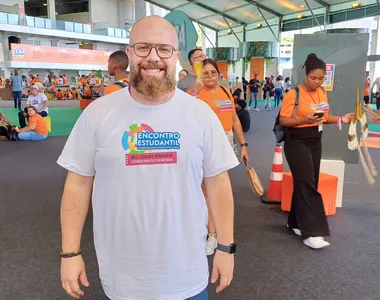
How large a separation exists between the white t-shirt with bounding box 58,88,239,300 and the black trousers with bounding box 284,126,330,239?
2132 mm

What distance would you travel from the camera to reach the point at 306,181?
3.45 meters

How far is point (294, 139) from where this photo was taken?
3.52 m

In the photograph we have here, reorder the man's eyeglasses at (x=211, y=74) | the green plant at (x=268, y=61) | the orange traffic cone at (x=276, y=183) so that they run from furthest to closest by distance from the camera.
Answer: the green plant at (x=268, y=61)
the orange traffic cone at (x=276, y=183)
the man's eyeglasses at (x=211, y=74)

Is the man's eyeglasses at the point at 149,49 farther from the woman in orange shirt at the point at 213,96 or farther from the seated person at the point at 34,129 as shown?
the seated person at the point at 34,129

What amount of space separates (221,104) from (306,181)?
3.32ft

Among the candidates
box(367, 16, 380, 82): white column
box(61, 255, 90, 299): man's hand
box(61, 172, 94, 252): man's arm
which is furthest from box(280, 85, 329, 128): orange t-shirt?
box(367, 16, 380, 82): white column

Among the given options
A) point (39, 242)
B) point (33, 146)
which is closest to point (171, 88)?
point (39, 242)

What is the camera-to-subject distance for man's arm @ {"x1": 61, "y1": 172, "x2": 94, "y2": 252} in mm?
1476

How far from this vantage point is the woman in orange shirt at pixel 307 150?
11.2 feet

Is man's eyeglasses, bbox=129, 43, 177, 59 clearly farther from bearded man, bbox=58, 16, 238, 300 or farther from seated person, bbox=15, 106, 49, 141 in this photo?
seated person, bbox=15, 106, 49, 141

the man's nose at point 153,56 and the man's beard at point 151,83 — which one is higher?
the man's nose at point 153,56

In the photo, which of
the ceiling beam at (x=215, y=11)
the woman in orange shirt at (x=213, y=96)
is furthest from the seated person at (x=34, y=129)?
the ceiling beam at (x=215, y=11)

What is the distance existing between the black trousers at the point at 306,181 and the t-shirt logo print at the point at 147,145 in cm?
228

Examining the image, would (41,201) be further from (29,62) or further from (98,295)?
(29,62)
